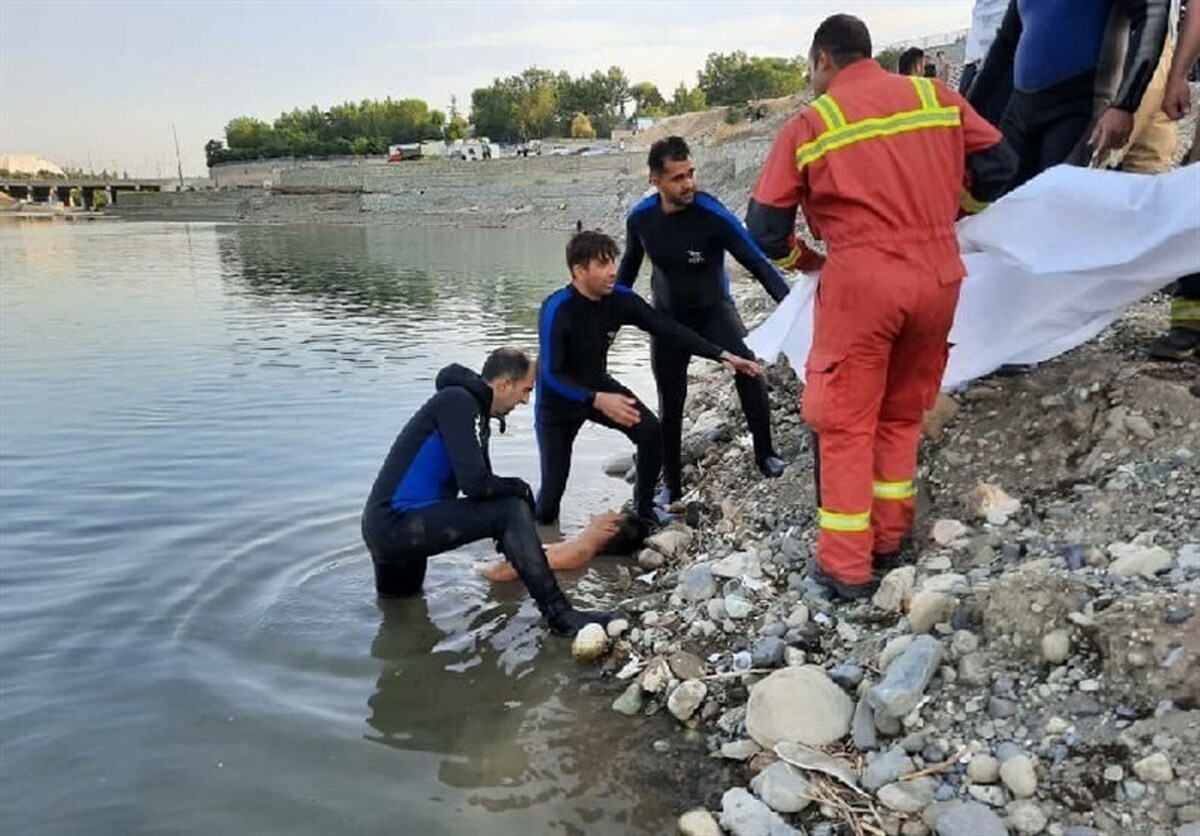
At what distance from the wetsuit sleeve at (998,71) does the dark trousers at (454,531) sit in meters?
3.52

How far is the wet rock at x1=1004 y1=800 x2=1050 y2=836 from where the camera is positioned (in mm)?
3037

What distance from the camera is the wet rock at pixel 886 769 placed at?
3385mm

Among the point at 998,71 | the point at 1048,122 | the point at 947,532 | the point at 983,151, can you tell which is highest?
the point at 998,71

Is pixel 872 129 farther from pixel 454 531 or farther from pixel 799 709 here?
pixel 454 531

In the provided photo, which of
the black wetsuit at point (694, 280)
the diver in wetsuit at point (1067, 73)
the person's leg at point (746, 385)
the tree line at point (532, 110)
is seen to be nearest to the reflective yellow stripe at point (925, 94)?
the diver in wetsuit at point (1067, 73)

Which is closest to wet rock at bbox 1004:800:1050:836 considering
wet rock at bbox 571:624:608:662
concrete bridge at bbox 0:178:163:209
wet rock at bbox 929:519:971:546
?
wet rock at bbox 929:519:971:546

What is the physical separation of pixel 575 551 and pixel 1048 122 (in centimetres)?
352

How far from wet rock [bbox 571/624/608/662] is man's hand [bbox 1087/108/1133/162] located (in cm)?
332

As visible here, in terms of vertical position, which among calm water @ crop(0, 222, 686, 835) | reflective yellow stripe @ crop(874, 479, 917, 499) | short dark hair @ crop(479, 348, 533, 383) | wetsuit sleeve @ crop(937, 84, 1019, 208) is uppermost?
wetsuit sleeve @ crop(937, 84, 1019, 208)

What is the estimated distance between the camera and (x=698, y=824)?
346 centimetres

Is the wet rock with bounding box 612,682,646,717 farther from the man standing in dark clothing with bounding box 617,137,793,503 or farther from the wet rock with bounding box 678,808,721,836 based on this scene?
the man standing in dark clothing with bounding box 617,137,793,503

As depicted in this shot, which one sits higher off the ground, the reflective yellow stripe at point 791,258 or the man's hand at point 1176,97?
the man's hand at point 1176,97

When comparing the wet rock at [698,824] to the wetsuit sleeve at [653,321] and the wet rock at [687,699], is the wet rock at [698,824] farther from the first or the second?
the wetsuit sleeve at [653,321]

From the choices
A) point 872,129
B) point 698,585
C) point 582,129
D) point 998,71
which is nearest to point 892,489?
point 698,585
